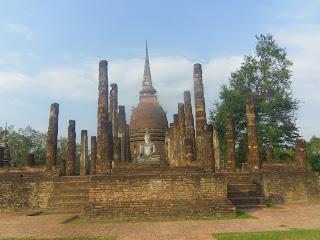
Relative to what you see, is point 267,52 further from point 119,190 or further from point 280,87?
point 119,190

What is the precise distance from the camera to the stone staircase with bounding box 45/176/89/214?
507 inches

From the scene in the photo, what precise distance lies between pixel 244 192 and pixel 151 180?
482 cm

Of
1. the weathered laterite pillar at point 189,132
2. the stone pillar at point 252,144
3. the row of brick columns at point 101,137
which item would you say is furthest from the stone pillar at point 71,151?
the stone pillar at point 252,144

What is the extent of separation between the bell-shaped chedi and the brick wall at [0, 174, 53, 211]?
20.2 metres

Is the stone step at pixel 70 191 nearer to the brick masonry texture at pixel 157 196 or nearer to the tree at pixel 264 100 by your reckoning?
the brick masonry texture at pixel 157 196

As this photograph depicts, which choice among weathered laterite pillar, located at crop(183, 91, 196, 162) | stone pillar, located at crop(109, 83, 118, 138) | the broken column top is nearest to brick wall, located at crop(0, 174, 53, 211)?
weathered laterite pillar, located at crop(183, 91, 196, 162)

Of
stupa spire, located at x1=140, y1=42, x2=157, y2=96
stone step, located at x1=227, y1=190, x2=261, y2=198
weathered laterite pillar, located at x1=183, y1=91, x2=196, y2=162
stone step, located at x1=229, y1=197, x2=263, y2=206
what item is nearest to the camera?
stone step, located at x1=229, y1=197, x2=263, y2=206

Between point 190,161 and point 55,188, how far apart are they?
221 inches

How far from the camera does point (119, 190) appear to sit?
10.6 m

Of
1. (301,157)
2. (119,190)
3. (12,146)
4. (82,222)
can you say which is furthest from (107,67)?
(12,146)

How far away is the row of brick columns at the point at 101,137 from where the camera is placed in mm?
13345

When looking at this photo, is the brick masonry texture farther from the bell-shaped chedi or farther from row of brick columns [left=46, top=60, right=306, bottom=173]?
the bell-shaped chedi

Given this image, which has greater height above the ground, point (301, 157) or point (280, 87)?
point (280, 87)

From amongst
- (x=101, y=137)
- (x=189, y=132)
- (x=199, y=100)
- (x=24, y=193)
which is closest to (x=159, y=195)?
(x=101, y=137)
